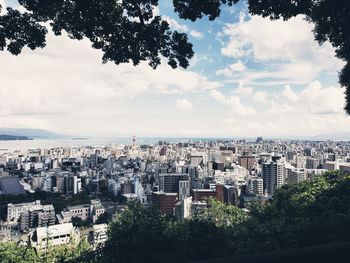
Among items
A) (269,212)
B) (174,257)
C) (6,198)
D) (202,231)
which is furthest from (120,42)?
(6,198)

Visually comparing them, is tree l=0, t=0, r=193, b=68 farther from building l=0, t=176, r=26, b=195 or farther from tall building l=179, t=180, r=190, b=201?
building l=0, t=176, r=26, b=195

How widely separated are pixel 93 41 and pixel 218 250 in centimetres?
379

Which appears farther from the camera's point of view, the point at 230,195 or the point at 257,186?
the point at 257,186

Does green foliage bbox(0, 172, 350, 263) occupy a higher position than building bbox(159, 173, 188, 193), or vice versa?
green foliage bbox(0, 172, 350, 263)

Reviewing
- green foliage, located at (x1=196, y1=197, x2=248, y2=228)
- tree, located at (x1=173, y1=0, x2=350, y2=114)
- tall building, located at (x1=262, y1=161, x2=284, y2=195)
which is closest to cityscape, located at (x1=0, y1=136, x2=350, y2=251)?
tall building, located at (x1=262, y1=161, x2=284, y2=195)

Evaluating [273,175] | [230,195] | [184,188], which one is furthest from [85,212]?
[273,175]

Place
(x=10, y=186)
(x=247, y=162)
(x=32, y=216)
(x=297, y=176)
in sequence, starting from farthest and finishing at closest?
(x=247, y=162) → (x=297, y=176) → (x=10, y=186) → (x=32, y=216)

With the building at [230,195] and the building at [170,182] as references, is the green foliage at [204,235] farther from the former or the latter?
the building at [170,182]

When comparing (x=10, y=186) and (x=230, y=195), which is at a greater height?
(x=10, y=186)

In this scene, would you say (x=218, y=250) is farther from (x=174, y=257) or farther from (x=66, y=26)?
(x=66, y=26)

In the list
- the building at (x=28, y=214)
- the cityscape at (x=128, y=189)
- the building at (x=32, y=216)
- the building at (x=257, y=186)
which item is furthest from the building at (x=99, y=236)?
the building at (x=257, y=186)

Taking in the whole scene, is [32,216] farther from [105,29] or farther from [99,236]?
[105,29]

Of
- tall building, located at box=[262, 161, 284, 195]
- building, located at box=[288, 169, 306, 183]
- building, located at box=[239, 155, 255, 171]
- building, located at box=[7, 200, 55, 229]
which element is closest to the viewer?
building, located at box=[7, 200, 55, 229]

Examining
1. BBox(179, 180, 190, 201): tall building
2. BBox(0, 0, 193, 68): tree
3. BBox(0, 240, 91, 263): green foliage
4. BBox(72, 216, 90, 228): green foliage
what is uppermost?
BBox(0, 0, 193, 68): tree
